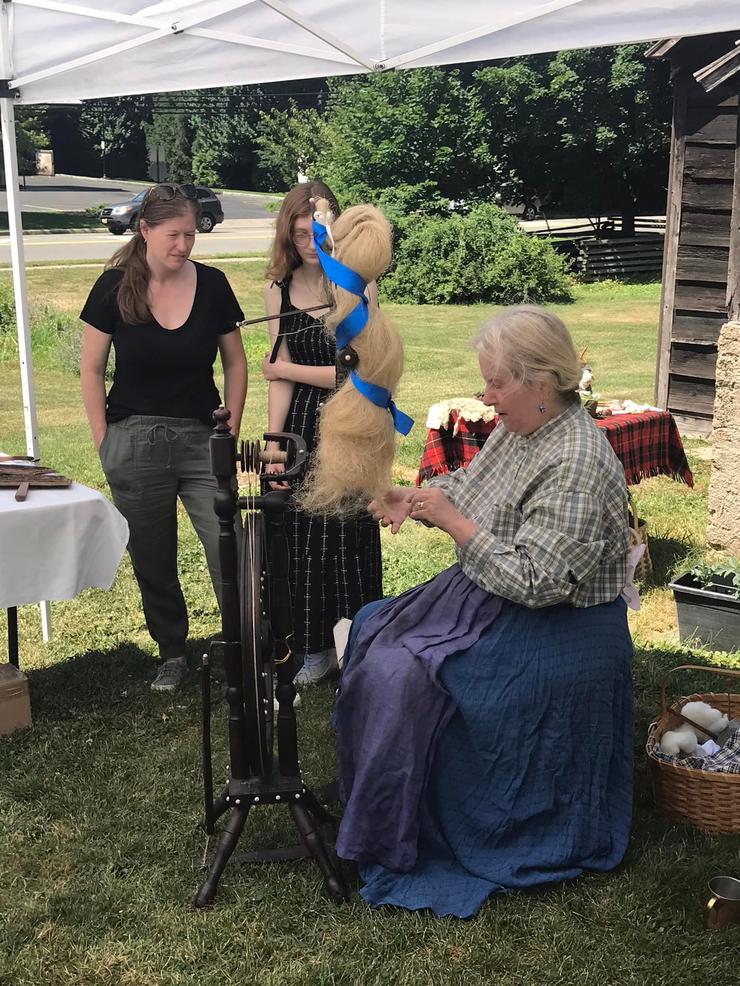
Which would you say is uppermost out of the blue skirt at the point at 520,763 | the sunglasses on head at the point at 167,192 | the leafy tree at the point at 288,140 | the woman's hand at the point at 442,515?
the leafy tree at the point at 288,140

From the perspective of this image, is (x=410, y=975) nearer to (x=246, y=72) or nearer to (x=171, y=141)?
(x=246, y=72)

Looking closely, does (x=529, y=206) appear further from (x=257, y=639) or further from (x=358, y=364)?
(x=257, y=639)

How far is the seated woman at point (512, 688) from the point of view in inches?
106

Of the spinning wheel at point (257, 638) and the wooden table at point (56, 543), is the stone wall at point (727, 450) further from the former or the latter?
the spinning wheel at point (257, 638)

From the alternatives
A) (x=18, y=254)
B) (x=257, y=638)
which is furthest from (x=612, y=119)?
(x=257, y=638)

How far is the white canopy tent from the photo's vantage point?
362 centimetres

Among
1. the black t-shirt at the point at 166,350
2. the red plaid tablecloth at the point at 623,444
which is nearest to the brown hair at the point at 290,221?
the black t-shirt at the point at 166,350

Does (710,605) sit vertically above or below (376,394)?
below

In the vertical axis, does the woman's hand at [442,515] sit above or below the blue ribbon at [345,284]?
below

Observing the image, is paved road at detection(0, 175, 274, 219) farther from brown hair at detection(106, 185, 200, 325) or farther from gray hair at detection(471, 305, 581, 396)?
gray hair at detection(471, 305, 581, 396)

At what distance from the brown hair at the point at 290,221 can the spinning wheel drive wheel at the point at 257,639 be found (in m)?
1.23

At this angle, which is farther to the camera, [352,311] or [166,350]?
[166,350]

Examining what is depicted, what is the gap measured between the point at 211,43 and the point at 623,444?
104 inches

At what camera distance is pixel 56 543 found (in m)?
3.52
